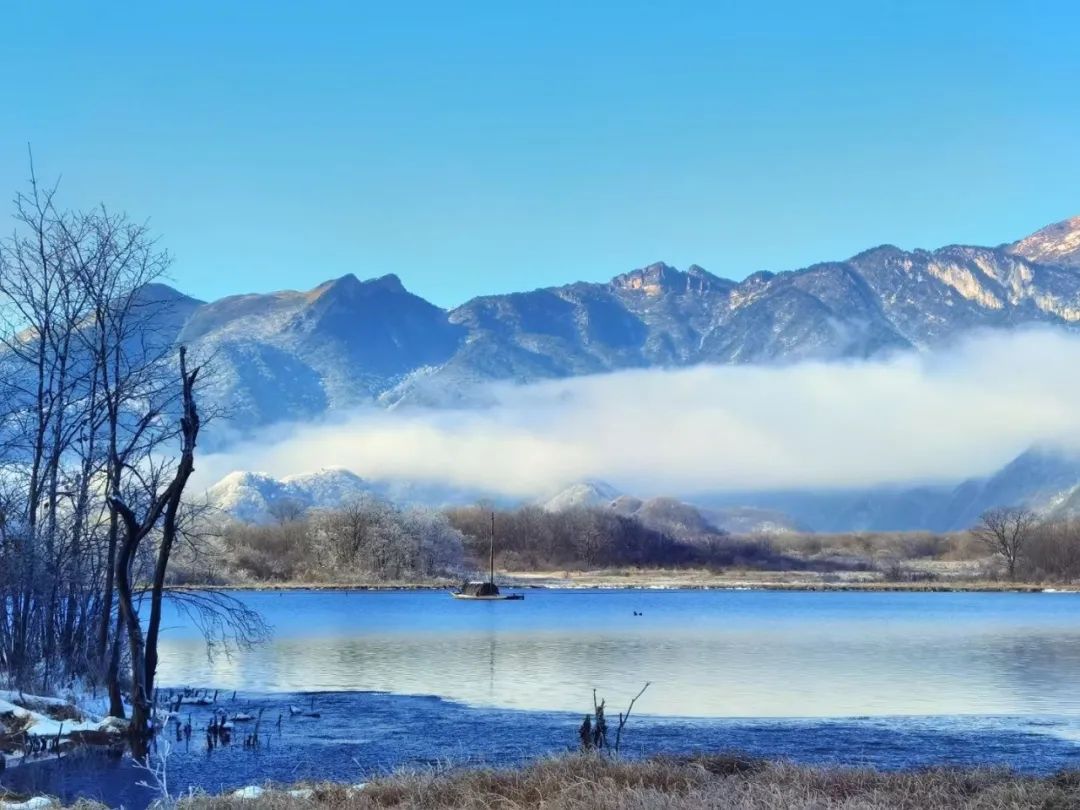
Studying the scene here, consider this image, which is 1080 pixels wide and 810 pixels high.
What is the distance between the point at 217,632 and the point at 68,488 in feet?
112

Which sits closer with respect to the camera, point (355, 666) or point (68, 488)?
point (68, 488)

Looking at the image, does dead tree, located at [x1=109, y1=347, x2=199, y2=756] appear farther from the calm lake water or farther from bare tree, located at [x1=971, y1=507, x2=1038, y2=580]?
bare tree, located at [x1=971, y1=507, x2=1038, y2=580]

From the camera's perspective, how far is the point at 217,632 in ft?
208

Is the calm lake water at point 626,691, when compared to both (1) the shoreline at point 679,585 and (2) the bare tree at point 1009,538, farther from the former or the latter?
(2) the bare tree at point 1009,538

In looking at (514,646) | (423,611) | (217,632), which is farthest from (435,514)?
(514,646)

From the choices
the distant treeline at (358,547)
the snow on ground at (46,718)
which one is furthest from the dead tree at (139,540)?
the distant treeline at (358,547)

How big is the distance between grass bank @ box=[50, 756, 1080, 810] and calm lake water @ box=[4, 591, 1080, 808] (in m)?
4.27

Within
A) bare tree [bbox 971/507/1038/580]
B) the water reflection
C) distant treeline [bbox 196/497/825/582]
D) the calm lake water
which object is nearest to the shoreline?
distant treeline [bbox 196/497/825/582]

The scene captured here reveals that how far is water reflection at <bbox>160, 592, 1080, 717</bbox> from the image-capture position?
3478 cm

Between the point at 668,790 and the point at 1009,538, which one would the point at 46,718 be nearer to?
the point at 668,790

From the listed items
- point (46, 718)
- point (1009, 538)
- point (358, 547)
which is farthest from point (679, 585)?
point (46, 718)

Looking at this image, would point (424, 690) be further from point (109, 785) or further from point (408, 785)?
point (408, 785)

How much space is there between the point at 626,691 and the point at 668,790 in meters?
19.8

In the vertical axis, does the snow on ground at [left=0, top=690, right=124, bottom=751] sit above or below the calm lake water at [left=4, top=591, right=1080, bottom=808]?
above
